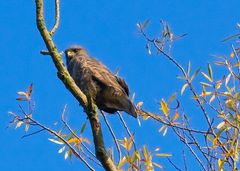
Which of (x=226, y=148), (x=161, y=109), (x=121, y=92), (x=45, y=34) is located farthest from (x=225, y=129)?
(x=45, y=34)

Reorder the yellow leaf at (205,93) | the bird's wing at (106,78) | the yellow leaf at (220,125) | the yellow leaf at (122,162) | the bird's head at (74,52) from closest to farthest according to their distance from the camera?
the yellow leaf at (122,162), the yellow leaf at (220,125), the yellow leaf at (205,93), the bird's wing at (106,78), the bird's head at (74,52)

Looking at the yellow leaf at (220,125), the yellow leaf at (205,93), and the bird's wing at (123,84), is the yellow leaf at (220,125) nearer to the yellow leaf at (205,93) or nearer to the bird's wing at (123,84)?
the yellow leaf at (205,93)

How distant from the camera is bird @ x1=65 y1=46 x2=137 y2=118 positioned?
16.1 feet

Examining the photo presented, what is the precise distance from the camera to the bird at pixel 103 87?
194 inches

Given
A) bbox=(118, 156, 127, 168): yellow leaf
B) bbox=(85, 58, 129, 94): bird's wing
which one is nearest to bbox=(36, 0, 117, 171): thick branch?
bbox=(118, 156, 127, 168): yellow leaf

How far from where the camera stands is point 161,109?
4980mm

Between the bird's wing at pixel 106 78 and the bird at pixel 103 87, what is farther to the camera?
the bird's wing at pixel 106 78

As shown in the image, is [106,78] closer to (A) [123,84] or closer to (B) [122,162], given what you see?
(A) [123,84]

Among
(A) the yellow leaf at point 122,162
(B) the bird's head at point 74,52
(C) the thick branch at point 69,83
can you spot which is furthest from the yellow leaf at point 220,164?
(B) the bird's head at point 74,52

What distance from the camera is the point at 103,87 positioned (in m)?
5.05

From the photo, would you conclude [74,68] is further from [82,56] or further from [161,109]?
[161,109]

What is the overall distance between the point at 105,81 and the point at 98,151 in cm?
152

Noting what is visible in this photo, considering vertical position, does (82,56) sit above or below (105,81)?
above

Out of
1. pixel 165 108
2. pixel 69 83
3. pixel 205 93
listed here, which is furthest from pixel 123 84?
pixel 69 83
